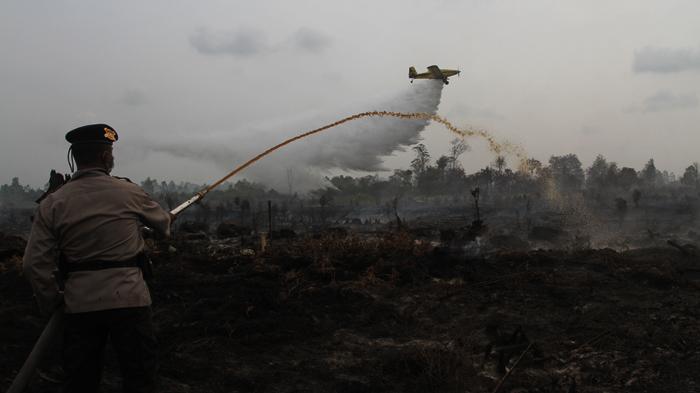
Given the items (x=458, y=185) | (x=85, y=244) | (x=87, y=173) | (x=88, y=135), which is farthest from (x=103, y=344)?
(x=458, y=185)

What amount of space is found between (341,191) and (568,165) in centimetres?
4063

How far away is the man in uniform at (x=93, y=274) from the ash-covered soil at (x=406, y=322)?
1769 mm

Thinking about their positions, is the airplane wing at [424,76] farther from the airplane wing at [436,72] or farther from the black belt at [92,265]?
the black belt at [92,265]

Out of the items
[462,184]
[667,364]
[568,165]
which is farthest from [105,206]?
[568,165]

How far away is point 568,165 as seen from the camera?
82.4 metres

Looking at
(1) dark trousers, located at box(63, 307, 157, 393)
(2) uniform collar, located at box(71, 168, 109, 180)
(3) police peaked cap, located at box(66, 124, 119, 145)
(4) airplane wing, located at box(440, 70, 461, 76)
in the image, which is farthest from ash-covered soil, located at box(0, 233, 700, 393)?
(4) airplane wing, located at box(440, 70, 461, 76)

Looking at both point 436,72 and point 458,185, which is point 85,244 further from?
point 458,185

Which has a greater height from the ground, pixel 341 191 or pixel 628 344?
pixel 341 191

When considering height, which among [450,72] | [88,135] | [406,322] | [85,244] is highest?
[450,72]

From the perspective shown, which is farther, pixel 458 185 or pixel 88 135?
pixel 458 185

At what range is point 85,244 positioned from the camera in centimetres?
318

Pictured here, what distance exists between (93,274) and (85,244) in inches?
8.1

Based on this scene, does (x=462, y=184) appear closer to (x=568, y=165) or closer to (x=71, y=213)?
(x=568, y=165)

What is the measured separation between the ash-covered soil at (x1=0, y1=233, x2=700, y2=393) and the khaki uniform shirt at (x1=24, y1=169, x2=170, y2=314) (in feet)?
6.61
